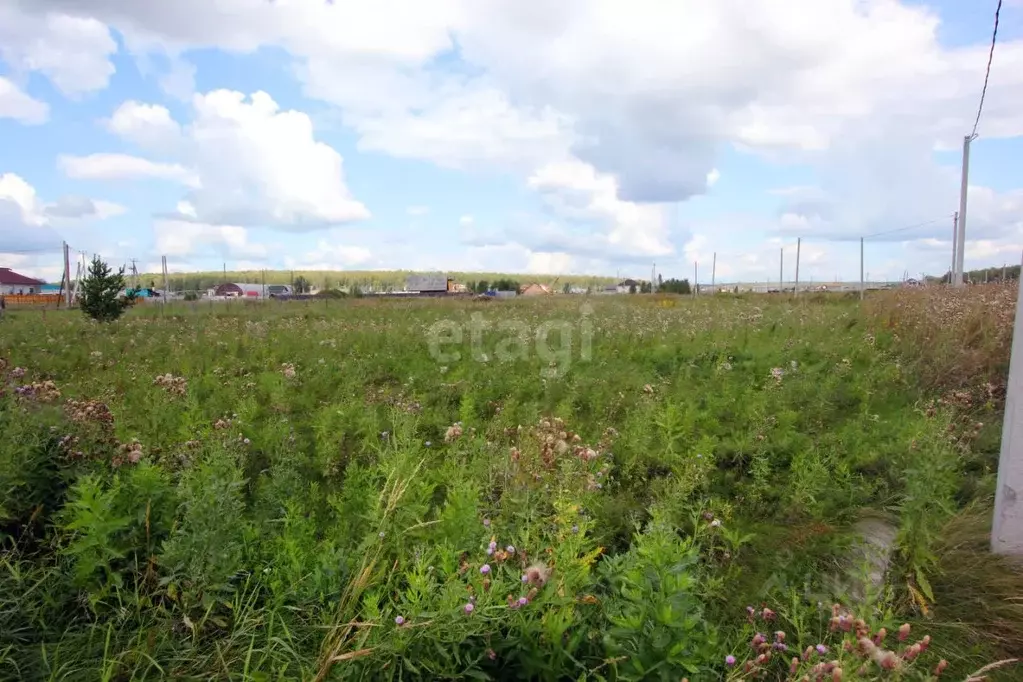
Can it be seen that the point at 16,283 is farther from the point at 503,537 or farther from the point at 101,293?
the point at 503,537

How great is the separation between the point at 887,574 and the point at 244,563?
2.81 m

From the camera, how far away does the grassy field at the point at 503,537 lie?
6.36 feet

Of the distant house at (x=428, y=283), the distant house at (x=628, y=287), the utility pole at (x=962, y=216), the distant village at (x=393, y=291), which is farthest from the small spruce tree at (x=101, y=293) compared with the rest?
the distant house at (x=428, y=283)

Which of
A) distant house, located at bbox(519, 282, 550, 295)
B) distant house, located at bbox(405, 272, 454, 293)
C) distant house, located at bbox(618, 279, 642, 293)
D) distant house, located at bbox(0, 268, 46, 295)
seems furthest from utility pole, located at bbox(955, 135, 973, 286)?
distant house, located at bbox(0, 268, 46, 295)

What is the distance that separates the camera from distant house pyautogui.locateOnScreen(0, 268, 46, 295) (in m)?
67.2

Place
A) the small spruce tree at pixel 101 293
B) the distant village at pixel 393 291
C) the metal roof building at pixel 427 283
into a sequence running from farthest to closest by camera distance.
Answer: the metal roof building at pixel 427 283 → the distant village at pixel 393 291 → the small spruce tree at pixel 101 293

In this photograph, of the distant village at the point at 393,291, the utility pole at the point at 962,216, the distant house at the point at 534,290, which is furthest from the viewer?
the distant house at the point at 534,290

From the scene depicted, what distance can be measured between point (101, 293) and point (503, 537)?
16.8 metres

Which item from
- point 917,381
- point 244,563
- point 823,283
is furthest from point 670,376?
point 823,283

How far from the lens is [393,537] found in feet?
8.25

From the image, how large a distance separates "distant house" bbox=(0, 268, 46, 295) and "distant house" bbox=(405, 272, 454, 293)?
129ft

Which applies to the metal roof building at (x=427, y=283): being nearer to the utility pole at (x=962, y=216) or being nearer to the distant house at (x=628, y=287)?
the distant house at (x=628, y=287)

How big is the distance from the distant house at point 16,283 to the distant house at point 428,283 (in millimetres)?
39449

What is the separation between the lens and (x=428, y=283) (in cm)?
7862
